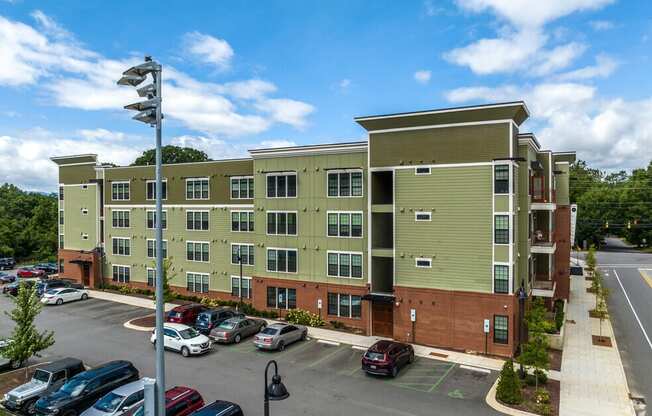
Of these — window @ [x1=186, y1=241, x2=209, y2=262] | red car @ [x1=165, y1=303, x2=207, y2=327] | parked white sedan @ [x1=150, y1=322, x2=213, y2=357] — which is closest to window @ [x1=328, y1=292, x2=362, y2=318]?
parked white sedan @ [x1=150, y1=322, x2=213, y2=357]

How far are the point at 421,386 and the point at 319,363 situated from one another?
20.0 ft

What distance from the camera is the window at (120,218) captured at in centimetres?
4653

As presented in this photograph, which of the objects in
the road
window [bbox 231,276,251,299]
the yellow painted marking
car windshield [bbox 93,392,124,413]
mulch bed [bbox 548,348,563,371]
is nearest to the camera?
car windshield [bbox 93,392,124,413]

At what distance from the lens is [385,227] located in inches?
1273

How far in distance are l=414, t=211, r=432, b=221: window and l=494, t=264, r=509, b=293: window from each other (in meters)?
4.96

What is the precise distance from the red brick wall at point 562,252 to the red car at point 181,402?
34834 mm

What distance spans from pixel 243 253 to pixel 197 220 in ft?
20.6

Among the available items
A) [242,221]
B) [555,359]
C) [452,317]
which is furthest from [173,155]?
[555,359]

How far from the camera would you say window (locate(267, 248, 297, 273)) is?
35000 millimetres

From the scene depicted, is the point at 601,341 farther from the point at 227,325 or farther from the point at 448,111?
the point at 227,325

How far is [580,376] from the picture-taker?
23781 mm

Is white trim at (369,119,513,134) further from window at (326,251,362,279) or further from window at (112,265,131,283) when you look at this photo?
window at (112,265,131,283)

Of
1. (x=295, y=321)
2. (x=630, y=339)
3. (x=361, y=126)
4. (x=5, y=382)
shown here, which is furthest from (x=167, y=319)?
(x=630, y=339)

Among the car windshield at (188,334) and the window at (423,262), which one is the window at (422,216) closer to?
the window at (423,262)
